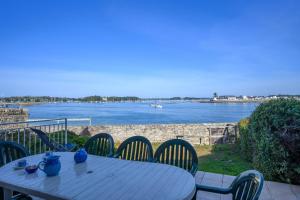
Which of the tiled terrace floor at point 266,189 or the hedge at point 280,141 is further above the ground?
the hedge at point 280,141

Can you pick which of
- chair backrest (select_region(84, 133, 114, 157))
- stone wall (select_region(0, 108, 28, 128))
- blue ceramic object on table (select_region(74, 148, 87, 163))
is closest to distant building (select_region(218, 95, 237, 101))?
stone wall (select_region(0, 108, 28, 128))

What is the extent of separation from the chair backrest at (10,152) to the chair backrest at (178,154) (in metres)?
1.71

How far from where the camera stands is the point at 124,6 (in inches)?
262

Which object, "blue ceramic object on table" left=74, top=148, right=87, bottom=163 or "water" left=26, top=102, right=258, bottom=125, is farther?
"water" left=26, top=102, right=258, bottom=125

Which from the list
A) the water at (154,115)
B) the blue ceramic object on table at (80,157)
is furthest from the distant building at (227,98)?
the blue ceramic object on table at (80,157)

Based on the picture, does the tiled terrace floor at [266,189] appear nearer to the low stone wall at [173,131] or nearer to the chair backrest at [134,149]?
the chair backrest at [134,149]

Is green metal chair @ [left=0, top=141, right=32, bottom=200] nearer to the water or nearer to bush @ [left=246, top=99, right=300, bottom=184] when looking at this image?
bush @ [left=246, top=99, right=300, bottom=184]

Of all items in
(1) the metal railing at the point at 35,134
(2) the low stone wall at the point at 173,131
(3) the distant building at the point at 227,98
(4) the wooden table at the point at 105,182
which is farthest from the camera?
(3) the distant building at the point at 227,98

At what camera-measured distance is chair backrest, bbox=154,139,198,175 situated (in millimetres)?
2586

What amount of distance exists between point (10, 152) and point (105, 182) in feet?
5.54

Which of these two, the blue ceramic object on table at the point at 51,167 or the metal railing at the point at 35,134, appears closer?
the blue ceramic object on table at the point at 51,167

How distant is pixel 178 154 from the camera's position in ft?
8.73

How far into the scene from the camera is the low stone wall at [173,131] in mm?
9883

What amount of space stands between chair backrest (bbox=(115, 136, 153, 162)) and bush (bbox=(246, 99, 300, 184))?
2.43 m
